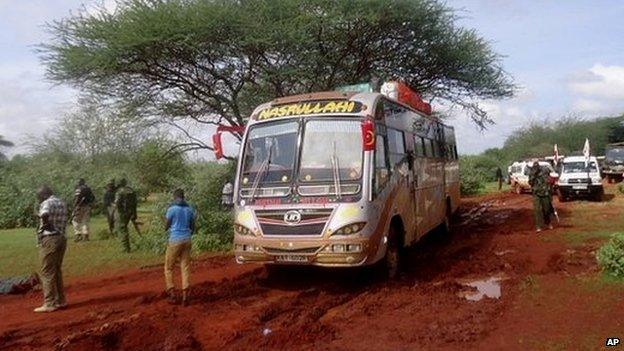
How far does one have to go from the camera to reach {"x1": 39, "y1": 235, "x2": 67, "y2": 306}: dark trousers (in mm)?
8617

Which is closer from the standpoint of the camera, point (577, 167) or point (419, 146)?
point (419, 146)

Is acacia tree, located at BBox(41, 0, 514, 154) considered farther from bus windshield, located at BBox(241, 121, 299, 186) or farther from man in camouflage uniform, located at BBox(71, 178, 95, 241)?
bus windshield, located at BBox(241, 121, 299, 186)

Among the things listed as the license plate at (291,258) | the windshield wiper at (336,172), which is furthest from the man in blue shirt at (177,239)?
the windshield wiper at (336,172)

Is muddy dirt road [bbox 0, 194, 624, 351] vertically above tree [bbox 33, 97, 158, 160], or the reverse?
tree [bbox 33, 97, 158, 160]

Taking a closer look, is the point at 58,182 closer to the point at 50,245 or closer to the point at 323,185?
the point at 50,245

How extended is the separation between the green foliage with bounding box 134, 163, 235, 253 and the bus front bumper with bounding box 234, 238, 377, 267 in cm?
566

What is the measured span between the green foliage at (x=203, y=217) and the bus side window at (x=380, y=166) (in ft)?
20.1

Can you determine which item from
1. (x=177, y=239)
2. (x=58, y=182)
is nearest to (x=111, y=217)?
(x=58, y=182)

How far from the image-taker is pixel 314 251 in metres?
8.41

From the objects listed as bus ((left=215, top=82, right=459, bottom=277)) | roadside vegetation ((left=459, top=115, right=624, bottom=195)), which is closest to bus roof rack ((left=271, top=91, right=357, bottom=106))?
bus ((left=215, top=82, right=459, bottom=277))

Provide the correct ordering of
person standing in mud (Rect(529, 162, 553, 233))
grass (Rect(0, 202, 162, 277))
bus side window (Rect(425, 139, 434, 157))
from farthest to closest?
person standing in mud (Rect(529, 162, 553, 233)), bus side window (Rect(425, 139, 434, 157)), grass (Rect(0, 202, 162, 277))

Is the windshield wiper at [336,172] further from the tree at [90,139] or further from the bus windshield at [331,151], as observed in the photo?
the tree at [90,139]

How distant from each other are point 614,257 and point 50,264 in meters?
8.56

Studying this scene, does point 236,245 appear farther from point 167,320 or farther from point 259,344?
point 259,344
